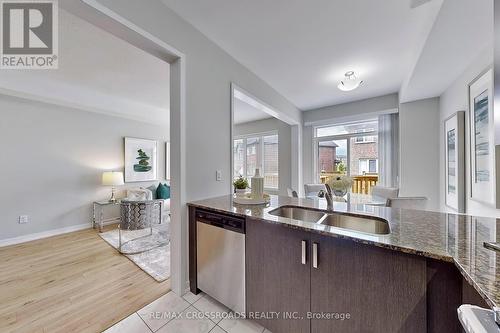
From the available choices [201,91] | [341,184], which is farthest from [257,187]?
[201,91]

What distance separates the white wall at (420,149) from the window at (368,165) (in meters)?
0.61

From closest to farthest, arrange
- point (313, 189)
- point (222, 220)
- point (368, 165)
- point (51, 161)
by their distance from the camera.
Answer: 1. point (222, 220)
2. point (51, 161)
3. point (313, 189)
4. point (368, 165)

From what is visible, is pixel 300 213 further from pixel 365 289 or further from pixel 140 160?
pixel 140 160

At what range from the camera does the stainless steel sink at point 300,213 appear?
65.7 inches

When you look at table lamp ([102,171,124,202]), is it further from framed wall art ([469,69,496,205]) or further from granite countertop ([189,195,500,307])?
framed wall art ([469,69,496,205])

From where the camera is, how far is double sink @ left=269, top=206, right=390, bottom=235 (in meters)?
1.36

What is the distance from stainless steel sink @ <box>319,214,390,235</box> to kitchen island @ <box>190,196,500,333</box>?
0.05 meters

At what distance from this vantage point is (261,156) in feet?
18.7

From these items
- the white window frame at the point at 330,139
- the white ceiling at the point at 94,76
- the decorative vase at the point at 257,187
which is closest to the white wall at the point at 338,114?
the white window frame at the point at 330,139

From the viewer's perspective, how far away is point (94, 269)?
2.29 meters

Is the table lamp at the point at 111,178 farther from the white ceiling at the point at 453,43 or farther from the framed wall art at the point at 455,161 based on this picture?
the framed wall art at the point at 455,161

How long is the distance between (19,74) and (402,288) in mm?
5018

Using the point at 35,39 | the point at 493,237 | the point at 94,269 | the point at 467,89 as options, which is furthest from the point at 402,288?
the point at 35,39

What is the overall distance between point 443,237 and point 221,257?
1427 mm
